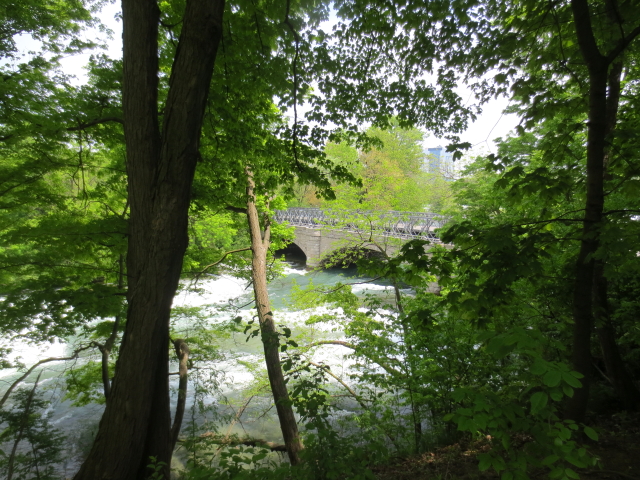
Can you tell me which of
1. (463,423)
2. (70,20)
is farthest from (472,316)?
(70,20)

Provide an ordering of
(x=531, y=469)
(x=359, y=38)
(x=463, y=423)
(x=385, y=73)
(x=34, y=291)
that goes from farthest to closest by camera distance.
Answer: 1. (x=34, y=291)
2. (x=385, y=73)
3. (x=359, y=38)
4. (x=531, y=469)
5. (x=463, y=423)

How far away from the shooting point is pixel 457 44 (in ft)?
11.1

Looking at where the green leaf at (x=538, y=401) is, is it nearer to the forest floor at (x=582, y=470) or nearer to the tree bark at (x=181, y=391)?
the forest floor at (x=582, y=470)

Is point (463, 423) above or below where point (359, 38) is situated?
below

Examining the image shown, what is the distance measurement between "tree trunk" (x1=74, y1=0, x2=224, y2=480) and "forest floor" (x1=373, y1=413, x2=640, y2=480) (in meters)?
2.19

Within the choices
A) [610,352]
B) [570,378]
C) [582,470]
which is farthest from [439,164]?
[570,378]

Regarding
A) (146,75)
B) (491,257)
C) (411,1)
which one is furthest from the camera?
(411,1)

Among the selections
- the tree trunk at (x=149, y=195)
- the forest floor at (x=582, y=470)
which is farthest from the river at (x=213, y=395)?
the tree trunk at (x=149, y=195)

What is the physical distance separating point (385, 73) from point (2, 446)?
9.61 m

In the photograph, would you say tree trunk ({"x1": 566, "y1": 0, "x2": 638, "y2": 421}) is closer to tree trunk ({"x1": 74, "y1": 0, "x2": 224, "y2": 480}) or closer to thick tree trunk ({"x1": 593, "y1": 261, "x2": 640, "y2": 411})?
thick tree trunk ({"x1": 593, "y1": 261, "x2": 640, "y2": 411})

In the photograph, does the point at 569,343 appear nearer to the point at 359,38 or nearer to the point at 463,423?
the point at 463,423

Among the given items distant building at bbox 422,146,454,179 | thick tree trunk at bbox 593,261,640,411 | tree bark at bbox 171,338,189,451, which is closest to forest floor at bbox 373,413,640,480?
thick tree trunk at bbox 593,261,640,411

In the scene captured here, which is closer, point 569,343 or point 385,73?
point 569,343

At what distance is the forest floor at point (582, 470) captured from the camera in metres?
2.37
